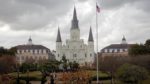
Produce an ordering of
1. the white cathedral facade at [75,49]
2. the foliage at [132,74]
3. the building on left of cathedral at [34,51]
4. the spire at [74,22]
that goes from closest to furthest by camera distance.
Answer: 1. the foliage at [132,74]
2. the white cathedral facade at [75,49]
3. the spire at [74,22]
4. the building on left of cathedral at [34,51]

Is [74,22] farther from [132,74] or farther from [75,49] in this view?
[132,74]

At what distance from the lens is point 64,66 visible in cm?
7300

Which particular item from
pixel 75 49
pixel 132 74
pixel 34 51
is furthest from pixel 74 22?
pixel 132 74

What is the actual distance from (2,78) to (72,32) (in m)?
107

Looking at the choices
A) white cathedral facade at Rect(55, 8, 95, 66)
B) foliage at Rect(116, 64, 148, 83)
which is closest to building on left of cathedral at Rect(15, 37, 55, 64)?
white cathedral facade at Rect(55, 8, 95, 66)

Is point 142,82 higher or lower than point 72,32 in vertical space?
lower

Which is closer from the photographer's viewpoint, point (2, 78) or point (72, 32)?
point (2, 78)

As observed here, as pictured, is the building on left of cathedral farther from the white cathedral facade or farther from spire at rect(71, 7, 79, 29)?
spire at rect(71, 7, 79, 29)

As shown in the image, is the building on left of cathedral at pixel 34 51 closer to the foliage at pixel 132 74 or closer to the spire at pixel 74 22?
the spire at pixel 74 22

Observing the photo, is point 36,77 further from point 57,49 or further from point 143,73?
point 57,49

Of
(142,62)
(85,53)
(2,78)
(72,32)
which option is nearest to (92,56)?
Answer: (85,53)

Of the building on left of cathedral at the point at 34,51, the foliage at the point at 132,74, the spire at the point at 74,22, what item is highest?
the spire at the point at 74,22

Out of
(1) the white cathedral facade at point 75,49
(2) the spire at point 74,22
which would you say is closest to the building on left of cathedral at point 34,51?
(1) the white cathedral facade at point 75,49

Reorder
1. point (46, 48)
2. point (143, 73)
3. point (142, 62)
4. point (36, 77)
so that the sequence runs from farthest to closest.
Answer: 1. point (46, 48)
2. point (142, 62)
3. point (36, 77)
4. point (143, 73)
